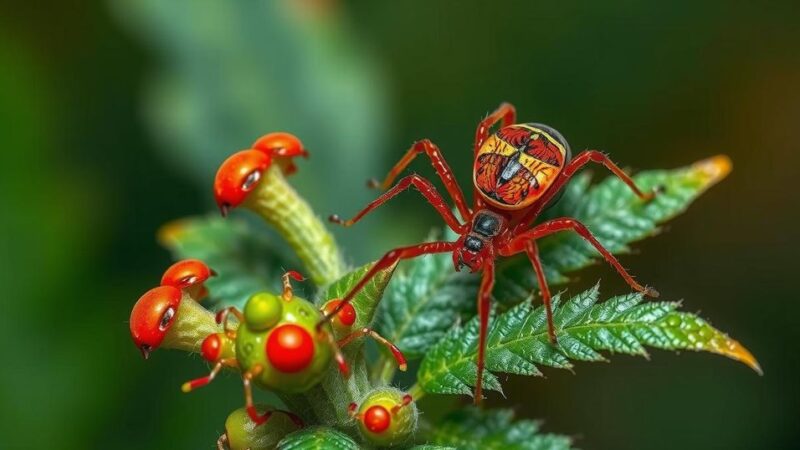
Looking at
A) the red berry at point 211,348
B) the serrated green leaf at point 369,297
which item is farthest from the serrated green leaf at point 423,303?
the red berry at point 211,348

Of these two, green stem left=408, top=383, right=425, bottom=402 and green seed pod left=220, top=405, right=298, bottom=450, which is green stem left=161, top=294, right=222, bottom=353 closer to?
green seed pod left=220, top=405, right=298, bottom=450

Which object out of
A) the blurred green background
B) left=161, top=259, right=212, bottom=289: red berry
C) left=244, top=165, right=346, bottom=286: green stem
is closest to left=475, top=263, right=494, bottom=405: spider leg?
left=244, top=165, right=346, bottom=286: green stem

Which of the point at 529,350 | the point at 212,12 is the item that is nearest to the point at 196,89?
the point at 212,12

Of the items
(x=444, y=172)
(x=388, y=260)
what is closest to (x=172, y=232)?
(x=444, y=172)

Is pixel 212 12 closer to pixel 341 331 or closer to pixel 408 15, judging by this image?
pixel 408 15

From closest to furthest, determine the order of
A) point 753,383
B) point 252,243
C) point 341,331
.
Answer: point 341,331
point 252,243
point 753,383

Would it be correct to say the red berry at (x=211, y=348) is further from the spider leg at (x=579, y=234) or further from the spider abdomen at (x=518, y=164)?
the spider abdomen at (x=518, y=164)
